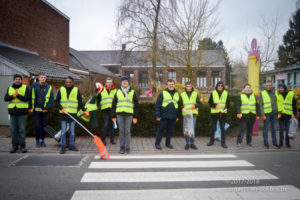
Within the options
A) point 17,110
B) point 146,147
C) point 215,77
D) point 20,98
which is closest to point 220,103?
point 146,147

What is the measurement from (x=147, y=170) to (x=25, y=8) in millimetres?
14368

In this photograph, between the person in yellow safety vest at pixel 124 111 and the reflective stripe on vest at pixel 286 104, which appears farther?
the reflective stripe on vest at pixel 286 104

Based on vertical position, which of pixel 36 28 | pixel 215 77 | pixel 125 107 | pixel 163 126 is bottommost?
pixel 163 126

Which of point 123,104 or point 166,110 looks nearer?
point 123,104

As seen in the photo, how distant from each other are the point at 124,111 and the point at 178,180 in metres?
2.57

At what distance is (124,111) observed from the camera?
6.27 m

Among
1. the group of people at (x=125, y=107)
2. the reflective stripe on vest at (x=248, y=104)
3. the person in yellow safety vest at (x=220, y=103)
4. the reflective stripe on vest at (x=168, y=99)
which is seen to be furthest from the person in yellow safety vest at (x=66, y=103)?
the reflective stripe on vest at (x=248, y=104)

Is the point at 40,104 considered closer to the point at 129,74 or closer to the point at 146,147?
the point at 146,147

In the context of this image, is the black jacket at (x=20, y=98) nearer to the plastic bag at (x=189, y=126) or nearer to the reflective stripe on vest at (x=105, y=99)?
the reflective stripe on vest at (x=105, y=99)

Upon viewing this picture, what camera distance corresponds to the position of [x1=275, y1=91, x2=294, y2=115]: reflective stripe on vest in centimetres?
699

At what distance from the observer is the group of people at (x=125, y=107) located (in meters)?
6.34

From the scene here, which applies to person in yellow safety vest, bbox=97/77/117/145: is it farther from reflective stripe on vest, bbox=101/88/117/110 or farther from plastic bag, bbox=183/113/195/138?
plastic bag, bbox=183/113/195/138

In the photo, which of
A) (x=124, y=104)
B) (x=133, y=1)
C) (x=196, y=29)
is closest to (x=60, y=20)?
(x=133, y=1)

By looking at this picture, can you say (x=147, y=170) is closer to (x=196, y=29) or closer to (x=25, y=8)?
(x=196, y=29)
